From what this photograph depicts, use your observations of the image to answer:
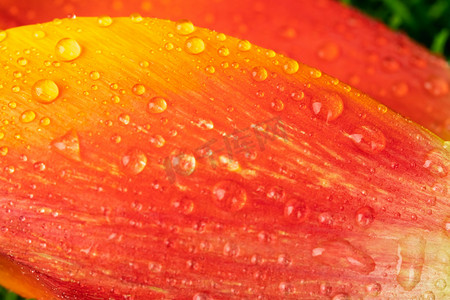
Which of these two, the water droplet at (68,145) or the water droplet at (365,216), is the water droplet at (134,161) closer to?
the water droplet at (68,145)

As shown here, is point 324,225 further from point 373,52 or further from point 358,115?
point 373,52

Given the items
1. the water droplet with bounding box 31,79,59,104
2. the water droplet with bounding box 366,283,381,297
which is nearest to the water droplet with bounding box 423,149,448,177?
the water droplet with bounding box 366,283,381,297

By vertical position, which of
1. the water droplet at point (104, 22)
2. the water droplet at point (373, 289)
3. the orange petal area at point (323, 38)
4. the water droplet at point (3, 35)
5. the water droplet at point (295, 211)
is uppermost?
the water droplet at point (104, 22)

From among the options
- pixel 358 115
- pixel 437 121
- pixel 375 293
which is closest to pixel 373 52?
pixel 437 121

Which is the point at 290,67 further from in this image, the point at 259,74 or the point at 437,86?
the point at 437,86

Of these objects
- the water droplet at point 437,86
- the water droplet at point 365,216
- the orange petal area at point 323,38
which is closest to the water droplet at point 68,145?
the water droplet at point 365,216
